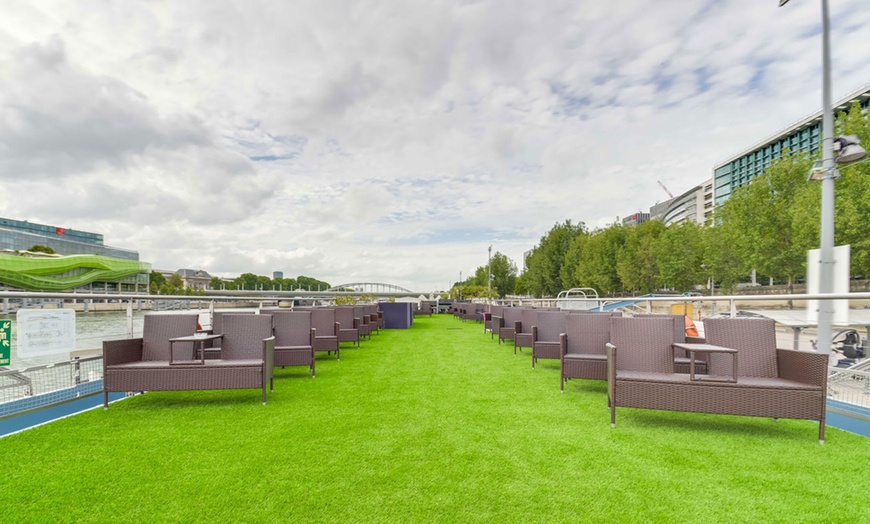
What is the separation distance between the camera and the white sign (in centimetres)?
462

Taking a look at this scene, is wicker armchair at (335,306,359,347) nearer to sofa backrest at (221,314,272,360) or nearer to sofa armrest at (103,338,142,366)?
sofa backrest at (221,314,272,360)

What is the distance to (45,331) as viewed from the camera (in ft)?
15.8

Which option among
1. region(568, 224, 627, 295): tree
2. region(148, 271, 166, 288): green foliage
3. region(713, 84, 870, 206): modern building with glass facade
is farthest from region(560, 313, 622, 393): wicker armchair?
region(148, 271, 166, 288): green foliage

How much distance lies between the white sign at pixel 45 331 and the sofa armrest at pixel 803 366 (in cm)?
729

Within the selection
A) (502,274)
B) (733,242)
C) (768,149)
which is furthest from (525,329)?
(768,149)

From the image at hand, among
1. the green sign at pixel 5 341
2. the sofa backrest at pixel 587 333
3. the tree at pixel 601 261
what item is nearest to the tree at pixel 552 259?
the tree at pixel 601 261

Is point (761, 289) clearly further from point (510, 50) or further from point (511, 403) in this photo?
point (511, 403)

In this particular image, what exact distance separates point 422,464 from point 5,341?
173 inches

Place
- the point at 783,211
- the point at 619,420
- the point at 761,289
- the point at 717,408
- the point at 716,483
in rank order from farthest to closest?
the point at 761,289 < the point at 783,211 < the point at 619,420 < the point at 717,408 < the point at 716,483

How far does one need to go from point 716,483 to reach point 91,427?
508 cm

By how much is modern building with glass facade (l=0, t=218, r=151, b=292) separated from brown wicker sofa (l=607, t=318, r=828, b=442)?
93.5 metres

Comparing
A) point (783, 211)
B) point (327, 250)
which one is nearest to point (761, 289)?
point (783, 211)

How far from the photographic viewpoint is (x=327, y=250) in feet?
151

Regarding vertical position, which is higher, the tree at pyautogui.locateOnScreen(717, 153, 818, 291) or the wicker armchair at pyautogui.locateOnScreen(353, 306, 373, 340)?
the tree at pyautogui.locateOnScreen(717, 153, 818, 291)
